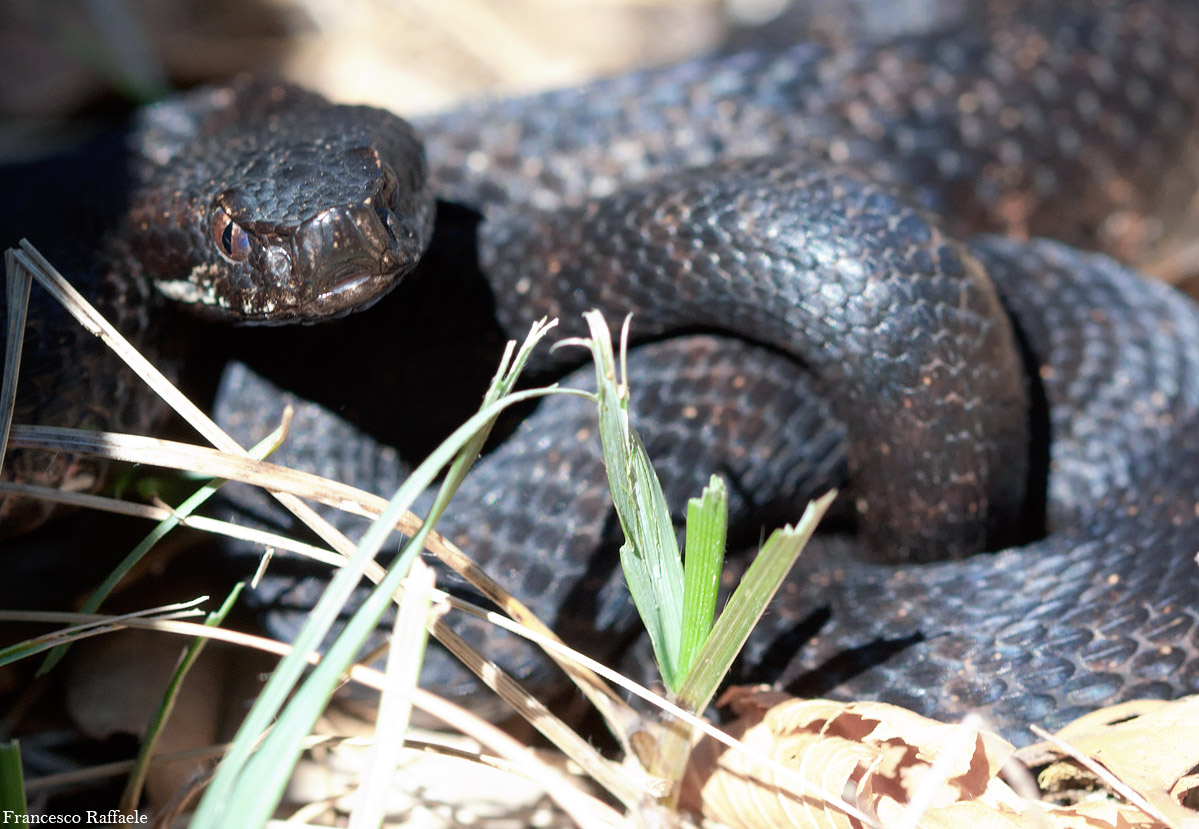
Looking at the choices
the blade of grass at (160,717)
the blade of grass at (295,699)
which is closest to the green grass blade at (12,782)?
the blade of grass at (160,717)

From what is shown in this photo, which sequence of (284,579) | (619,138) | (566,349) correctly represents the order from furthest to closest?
(619,138), (566,349), (284,579)

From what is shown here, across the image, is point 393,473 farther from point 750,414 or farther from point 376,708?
point 750,414

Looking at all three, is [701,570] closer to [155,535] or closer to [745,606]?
[745,606]

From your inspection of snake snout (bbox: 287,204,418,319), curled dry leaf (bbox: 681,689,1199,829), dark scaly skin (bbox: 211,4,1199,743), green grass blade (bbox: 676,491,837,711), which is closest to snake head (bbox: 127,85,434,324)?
snake snout (bbox: 287,204,418,319)

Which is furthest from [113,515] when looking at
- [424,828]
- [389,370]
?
[424,828]

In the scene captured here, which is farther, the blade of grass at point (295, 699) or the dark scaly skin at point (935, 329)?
the dark scaly skin at point (935, 329)

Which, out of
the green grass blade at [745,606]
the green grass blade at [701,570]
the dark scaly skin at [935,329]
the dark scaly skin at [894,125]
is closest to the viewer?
the green grass blade at [745,606]

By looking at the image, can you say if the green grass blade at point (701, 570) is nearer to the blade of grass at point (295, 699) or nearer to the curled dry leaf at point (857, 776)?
the curled dry leaf at point (857, 776)

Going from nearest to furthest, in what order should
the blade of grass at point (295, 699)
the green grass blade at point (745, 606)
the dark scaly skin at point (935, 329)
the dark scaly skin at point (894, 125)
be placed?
the blade of grass at point (295, 699), the green grass blade at point (745, 606), the dark scaly skin at point (935, 329), the dark scaly skin at point (894, 125)
